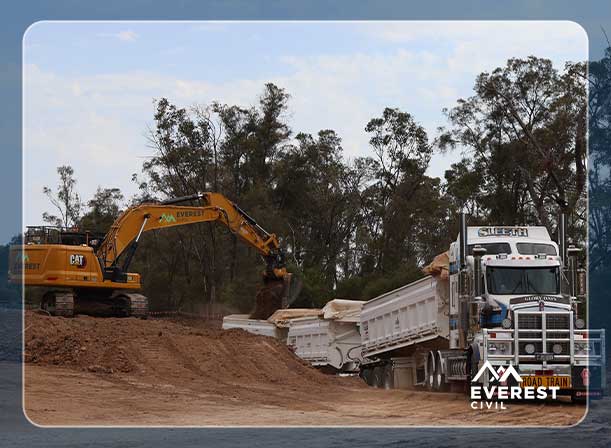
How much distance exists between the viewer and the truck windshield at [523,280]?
21.2m

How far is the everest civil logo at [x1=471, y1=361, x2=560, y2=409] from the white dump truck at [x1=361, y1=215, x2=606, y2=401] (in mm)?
40

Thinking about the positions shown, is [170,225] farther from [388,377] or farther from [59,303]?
[388,377]

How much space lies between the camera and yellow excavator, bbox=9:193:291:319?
29562 millimetres

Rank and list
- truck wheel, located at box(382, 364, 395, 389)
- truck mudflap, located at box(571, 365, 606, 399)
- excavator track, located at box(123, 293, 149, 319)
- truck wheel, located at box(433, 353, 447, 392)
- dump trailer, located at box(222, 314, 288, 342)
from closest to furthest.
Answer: truck mudflap, located at box(571, 365, 606, 399) < truck wheel, located at box(433, 353, 447, 392) < truck wheel, located at box(382, 364, 395, 389) < excavator track, located at box(123, 293, 149, 319) < dump trailer, located at box(222, 314, 288, 342)

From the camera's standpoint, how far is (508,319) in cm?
2008

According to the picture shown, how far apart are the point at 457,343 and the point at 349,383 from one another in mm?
5950

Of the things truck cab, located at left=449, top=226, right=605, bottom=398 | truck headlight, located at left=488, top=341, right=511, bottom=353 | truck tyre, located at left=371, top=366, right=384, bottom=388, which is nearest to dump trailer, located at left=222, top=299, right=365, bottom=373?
truck tyre, located at left=371, top=366, right=384, bottom=388

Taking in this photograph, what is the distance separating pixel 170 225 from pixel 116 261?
271 cm

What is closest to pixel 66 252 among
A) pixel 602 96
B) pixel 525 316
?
pixel 525 316

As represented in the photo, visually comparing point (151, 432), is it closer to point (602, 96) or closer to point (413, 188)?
point (602, 96)

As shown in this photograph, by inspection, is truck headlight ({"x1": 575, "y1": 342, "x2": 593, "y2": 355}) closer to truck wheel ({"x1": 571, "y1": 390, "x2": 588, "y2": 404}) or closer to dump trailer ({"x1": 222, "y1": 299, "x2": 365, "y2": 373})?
truck wheel ({"x1": 571, "y1": 390, "x2": 588, "y2": 404})

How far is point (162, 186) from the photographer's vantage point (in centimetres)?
4634

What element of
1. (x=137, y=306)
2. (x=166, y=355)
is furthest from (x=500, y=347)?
(x=137, y=306)

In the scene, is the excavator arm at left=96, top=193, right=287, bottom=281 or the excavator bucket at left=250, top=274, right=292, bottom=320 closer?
the excavator arm at left=96, top=193, right=287, bottom=281
